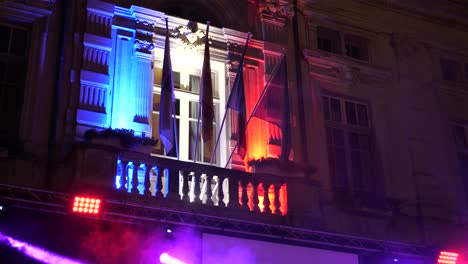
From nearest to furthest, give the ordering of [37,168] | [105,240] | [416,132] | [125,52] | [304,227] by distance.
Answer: [105,240] → [37,168] → [304,227] → [125,52] → [416,132]

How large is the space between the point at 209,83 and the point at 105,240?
2.85 meters

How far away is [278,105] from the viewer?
1070 centimetres

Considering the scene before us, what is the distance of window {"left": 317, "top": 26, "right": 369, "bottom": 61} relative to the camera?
42.9ft

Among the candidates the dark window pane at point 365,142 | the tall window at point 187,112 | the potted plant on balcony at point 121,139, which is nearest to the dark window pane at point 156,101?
the tall window at point 187,112

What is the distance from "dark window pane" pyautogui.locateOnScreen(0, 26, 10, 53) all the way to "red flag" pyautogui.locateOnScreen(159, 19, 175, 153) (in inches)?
95.8

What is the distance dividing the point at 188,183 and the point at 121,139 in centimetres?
119

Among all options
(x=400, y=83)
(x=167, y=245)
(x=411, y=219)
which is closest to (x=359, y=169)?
(x=411, y=219)

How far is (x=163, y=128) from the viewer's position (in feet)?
32.2

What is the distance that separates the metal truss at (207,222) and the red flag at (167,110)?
1029 millimetres

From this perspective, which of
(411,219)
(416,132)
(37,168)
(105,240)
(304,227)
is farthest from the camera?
(416,132)

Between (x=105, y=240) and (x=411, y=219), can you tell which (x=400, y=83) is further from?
(x=105, y=240)

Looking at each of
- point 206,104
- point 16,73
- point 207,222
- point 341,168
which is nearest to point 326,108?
point 341,168

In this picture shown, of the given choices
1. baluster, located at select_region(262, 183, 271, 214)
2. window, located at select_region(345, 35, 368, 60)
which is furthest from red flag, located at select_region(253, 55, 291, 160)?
window, located at select_region(345, 35, 368, 60)

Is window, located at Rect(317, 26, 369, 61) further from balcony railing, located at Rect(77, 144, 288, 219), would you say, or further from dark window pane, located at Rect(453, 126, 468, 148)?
balcony railing, located at Rect(77, 144, 288, 219)
